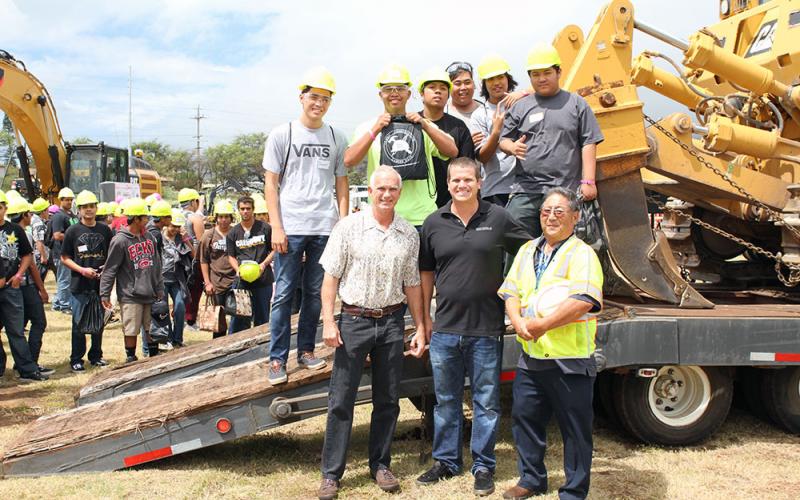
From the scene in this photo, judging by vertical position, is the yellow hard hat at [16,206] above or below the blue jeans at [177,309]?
above

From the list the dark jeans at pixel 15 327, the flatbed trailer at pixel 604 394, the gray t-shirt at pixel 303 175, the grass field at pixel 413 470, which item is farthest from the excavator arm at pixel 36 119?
the gray t-shirt at pixel 303 175

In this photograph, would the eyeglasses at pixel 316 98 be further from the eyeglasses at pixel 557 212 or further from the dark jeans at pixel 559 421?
the dark jeans at pixel 559 421

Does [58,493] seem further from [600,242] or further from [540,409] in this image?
[600,242]

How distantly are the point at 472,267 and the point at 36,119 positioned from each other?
14310 mm

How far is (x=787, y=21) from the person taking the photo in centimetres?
700

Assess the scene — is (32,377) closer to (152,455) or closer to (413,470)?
(152,455)

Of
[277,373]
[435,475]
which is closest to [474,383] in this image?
[435,475]

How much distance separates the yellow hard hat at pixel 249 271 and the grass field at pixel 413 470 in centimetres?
210

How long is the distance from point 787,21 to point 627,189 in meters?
2.75

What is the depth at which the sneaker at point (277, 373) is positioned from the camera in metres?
4.96

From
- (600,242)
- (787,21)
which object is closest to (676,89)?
(787,21)

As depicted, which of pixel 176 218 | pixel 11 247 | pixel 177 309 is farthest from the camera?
pixel 176 218

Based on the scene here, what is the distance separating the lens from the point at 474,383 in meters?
4.57

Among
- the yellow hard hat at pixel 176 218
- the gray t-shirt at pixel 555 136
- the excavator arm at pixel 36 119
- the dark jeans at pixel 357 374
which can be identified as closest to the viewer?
the dark jeans at pixel 357 374
